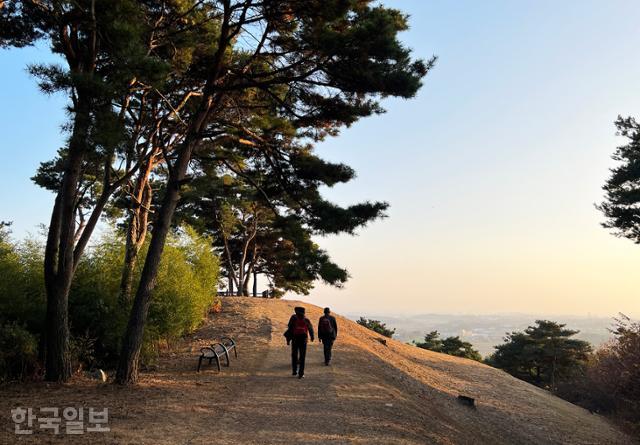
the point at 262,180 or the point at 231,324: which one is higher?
the point at 262,180

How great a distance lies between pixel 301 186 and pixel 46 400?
23.1ft

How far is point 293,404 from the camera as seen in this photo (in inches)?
318

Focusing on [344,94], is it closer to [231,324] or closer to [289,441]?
[289,441]

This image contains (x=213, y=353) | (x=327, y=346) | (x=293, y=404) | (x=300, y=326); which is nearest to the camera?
(x=293, y=404)

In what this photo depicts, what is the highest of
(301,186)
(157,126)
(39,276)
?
(157,126)

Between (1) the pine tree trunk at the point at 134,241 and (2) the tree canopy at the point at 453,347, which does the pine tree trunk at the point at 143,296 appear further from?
(2) the tree canopy at the point at 453,347

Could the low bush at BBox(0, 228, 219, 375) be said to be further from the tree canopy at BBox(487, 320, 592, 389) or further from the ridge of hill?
the tree canopy at BBox(487, 320, 592, 389)

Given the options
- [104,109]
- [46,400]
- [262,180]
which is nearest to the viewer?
[46,400]

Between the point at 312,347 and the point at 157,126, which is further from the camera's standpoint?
the point at 312,347

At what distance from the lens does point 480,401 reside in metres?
13.6

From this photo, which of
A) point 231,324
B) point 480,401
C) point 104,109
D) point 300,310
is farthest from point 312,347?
A: point 104,109

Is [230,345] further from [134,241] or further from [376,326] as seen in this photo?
[376,326]

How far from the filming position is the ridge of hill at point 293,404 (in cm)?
662

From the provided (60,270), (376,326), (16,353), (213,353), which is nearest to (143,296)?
(60,270)
